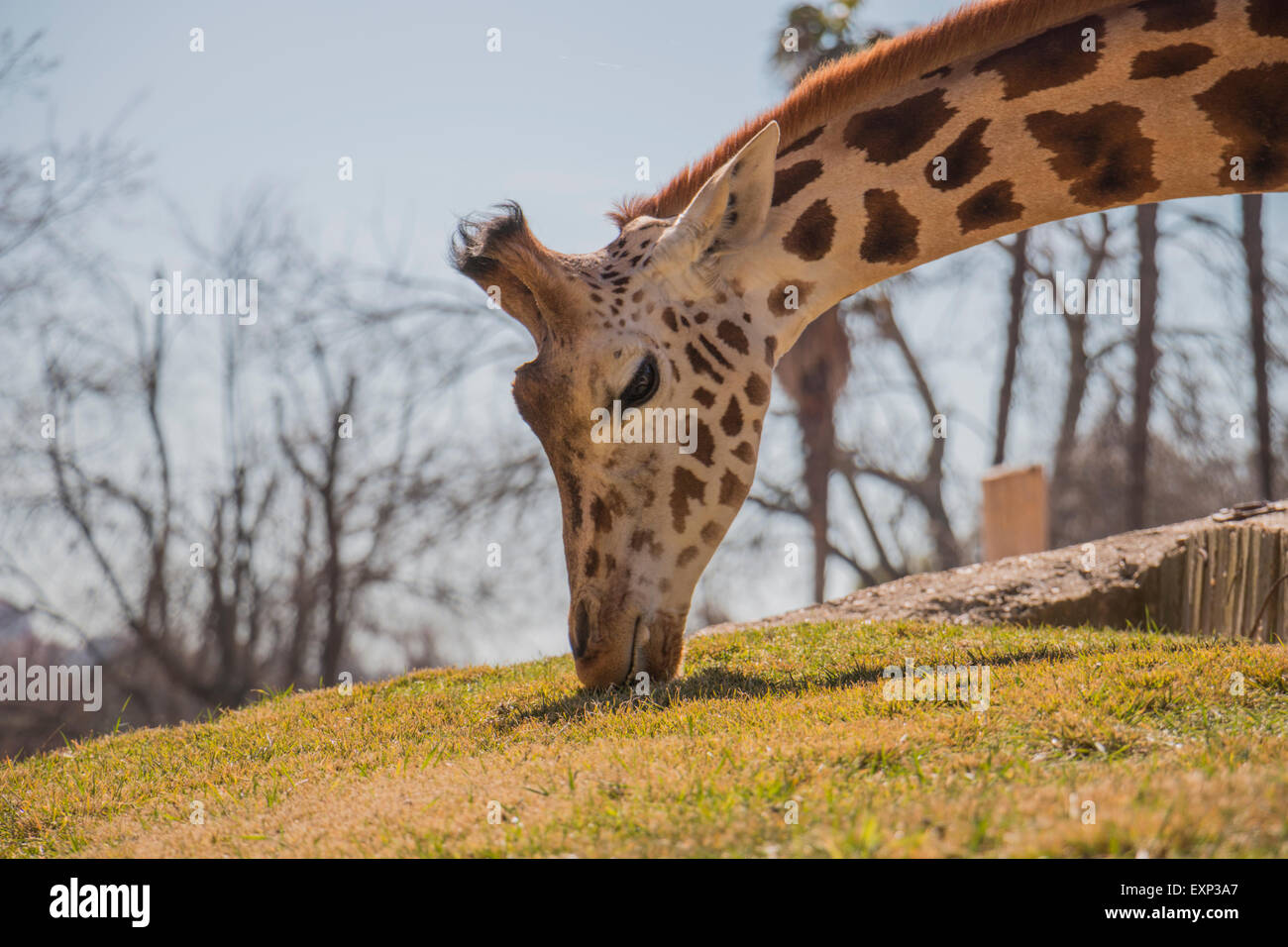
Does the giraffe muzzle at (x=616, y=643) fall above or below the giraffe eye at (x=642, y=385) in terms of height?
below

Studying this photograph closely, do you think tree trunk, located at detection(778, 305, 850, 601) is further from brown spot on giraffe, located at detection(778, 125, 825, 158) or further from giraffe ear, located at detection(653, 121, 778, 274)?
giraffe ear, located at detection(653, 121, 778, 274)

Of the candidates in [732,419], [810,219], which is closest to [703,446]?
[732,419]

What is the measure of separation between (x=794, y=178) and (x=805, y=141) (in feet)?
0.77

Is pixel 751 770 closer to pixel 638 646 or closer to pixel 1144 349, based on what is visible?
pixel 638 646

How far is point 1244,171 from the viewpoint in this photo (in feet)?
15.6

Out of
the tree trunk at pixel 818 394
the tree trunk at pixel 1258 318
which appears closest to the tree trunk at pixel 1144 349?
the tree trunk at pixel 1258 318

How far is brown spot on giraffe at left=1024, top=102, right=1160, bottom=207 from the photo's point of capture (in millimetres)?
4801

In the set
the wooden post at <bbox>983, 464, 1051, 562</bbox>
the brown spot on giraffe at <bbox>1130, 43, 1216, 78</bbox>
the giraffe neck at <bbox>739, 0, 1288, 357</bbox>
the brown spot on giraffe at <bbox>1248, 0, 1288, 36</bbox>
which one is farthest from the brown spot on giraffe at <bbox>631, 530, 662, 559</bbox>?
the wooden post at <bbox>983, 464, 1051, 562</bbox>

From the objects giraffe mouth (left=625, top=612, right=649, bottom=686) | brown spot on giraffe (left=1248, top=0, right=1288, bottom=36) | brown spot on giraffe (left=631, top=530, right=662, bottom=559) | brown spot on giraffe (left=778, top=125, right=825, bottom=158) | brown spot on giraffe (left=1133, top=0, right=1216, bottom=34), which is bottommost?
giraffe mouth (left=625, top=612, right=649, bottom=686)

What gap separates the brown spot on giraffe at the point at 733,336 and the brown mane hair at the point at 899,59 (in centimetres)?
86

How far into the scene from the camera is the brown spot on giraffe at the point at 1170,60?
467 centimetres

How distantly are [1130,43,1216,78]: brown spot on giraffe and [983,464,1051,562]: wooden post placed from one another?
6.16 m

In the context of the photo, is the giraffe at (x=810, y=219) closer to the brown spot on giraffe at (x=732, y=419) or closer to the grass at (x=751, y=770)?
the brown spot on giraffe at (x=732, y=419)
